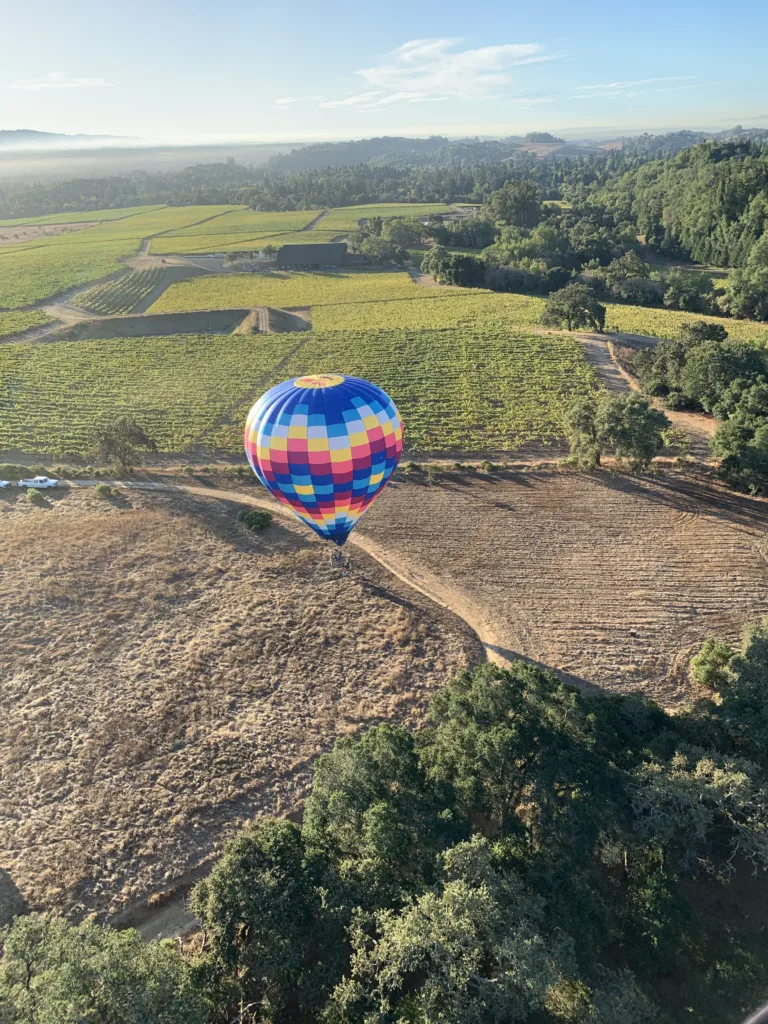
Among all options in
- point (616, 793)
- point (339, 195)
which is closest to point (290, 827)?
point (616, 793)

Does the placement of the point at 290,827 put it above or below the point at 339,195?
below

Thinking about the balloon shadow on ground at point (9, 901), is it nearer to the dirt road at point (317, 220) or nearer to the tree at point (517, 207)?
the tree at point (517, 207)

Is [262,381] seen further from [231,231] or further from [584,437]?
[231,231]

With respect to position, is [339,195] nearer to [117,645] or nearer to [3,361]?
[3,361]

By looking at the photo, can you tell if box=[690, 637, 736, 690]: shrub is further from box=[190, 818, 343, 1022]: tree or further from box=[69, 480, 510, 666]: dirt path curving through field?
box=[190, 818, 343, 1022]: tree

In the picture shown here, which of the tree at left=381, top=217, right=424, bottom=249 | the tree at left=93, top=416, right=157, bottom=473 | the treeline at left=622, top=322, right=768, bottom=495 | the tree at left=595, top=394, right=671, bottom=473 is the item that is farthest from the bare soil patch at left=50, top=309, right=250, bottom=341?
the tree at left=595, top=394, right=671, bottom=473

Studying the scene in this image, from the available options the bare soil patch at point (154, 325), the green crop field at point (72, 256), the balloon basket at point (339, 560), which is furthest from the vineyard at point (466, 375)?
the green crop field at point (72, 256)
